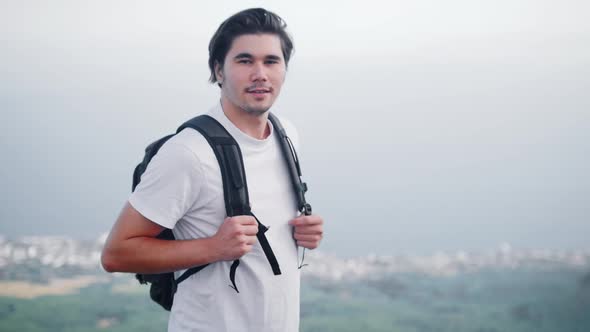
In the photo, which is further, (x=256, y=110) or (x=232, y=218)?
(x=256, y=110)

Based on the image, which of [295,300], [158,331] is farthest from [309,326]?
[295,300]

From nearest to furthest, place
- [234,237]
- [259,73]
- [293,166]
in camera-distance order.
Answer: [234,237], [259,73], [293,166]

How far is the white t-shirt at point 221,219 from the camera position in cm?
140

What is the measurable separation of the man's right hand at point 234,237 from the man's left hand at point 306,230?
0.20 meters

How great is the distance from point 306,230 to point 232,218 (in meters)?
0.27

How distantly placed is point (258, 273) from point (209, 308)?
0.47ft

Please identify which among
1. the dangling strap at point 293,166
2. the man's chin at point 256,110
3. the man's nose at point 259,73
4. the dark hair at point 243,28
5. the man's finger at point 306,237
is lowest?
the man's finger at point 306,237

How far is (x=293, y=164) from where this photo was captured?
166 cm

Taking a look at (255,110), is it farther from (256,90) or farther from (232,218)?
(232,218)

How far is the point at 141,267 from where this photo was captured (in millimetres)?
1457

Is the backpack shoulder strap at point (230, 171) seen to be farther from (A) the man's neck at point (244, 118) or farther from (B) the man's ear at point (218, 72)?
(B) the man's ear at point (218, 72)

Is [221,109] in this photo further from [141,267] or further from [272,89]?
[141,267]

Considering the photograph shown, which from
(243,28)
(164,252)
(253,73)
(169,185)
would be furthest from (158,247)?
(243,28)

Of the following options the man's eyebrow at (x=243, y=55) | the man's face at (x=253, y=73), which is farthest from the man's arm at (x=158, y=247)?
the man's eyebrow at (x=243, y=55)
